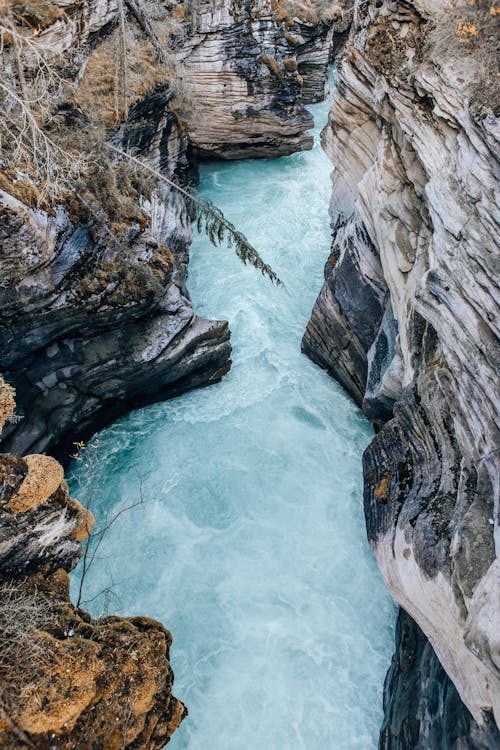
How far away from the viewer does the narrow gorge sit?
20.1 ft

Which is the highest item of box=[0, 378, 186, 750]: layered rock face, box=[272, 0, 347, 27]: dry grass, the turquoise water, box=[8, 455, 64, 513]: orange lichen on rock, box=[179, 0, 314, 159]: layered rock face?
box=[272, 0, 347, 27]: dry grass

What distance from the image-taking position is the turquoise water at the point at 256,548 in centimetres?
870

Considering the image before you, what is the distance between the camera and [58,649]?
5.75 m

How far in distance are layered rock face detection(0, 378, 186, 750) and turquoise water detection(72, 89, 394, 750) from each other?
6.04ft

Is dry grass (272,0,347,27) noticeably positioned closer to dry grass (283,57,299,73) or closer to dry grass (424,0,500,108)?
dry grass (283,57,299,73)

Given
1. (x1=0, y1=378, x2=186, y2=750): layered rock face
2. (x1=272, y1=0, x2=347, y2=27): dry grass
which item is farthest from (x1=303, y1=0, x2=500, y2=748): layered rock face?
(x1=272, y1=0, x2=347, y2=27): dry grass

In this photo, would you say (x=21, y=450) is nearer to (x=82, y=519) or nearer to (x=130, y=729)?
(x=82, y=519)

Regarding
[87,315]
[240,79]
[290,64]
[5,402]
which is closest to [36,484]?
[5,402]

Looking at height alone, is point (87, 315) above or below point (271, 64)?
below

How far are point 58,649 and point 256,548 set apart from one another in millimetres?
5329

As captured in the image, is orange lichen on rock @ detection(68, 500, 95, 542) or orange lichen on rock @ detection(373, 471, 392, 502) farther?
orange lichen on rock @ detection(373, 471, 392, 502)

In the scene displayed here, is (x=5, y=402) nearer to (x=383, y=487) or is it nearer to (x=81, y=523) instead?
(x=81, y=523)

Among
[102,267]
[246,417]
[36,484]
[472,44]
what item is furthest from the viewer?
[246,417]

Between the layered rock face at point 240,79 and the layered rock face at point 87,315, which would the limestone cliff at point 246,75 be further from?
the layered rock face at point 87,315
